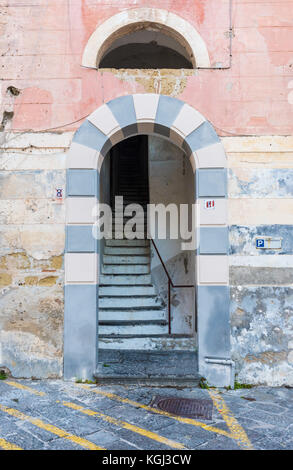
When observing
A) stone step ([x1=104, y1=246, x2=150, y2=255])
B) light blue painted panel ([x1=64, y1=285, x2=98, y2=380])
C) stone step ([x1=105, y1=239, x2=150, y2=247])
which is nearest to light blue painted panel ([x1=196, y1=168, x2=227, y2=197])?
light blue painted panel ([x1=64, y1=285, x2=98, y2=380])

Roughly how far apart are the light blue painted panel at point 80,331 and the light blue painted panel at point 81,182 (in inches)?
46.9

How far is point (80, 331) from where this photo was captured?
4.50 metres

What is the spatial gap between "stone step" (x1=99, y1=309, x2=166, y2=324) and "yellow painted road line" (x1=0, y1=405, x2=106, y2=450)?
2535 millimetres

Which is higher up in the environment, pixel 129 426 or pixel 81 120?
pixel 81 120

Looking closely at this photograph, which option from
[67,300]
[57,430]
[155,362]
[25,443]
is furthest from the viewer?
[155,362]

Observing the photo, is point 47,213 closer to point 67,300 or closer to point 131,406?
point 67,300

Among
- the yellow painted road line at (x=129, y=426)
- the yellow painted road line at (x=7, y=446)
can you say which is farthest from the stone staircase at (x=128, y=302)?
the yellow painted road line at (x=7, y=446)

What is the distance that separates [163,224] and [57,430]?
429cm

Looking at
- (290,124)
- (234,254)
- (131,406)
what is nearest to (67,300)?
(131,406)

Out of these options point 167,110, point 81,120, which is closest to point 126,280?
point 81,120

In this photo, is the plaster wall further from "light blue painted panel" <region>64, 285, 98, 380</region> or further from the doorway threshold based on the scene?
the doorway threshold

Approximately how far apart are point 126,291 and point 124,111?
10.5 feet

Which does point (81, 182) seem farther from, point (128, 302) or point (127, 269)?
point (127, 269)

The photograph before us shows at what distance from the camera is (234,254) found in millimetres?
4609
